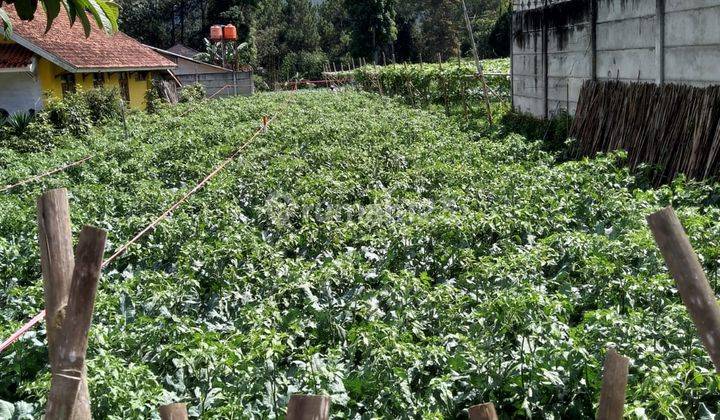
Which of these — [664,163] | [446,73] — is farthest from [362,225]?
[446,73]

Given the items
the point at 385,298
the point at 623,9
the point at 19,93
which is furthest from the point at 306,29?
the point at 385,298

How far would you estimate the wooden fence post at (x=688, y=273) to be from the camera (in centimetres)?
206

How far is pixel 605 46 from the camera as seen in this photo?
554 inches

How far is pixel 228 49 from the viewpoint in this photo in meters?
54.0

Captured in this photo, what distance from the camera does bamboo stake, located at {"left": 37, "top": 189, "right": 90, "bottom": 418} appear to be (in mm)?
2838

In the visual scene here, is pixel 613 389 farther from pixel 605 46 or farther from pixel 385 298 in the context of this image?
pixel 605 46

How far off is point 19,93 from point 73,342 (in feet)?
77.4

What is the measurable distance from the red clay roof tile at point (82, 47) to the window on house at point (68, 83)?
93 centimetres

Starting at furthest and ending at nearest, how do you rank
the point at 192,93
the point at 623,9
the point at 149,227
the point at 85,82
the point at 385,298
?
the point at 192,93, the point at 85,82, the point at 623,9, the point at 149,227, the point at 385,298

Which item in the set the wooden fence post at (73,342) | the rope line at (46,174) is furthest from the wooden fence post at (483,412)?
the rope line at (46,174)

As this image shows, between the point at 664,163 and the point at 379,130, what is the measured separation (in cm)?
706

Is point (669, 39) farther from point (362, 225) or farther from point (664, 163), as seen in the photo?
point (362, 225)

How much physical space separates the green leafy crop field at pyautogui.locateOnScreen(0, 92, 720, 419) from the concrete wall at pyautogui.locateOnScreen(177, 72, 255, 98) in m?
29.2

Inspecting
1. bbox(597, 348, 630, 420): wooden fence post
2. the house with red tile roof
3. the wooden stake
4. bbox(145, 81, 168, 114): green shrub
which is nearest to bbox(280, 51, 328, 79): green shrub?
bbox(145, 81, 168, 114): green shrub
